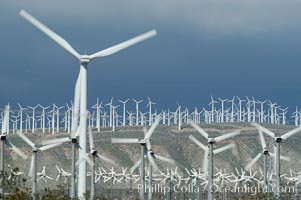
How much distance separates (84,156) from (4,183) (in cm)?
2364

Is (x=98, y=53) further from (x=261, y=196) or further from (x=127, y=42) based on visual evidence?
(x=261, y=196)

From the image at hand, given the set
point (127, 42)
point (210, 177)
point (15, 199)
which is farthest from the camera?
point (210, 177)

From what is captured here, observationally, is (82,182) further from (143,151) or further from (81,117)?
(143,151)

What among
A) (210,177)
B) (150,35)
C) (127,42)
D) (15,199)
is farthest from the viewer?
(210,177)

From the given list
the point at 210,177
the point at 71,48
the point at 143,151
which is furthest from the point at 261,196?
the point at 71,48

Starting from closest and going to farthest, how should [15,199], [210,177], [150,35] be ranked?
[15,199]
[150,35]
[210,177]

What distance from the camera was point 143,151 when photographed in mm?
103812

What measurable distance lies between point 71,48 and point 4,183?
1092 inches

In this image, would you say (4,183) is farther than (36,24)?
No

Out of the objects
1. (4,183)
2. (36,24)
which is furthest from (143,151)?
(4,183)

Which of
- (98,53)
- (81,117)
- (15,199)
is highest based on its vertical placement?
(98,53)

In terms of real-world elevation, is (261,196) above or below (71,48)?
below

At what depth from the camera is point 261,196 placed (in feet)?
311

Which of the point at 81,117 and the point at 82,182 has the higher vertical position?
the point at 81,117
